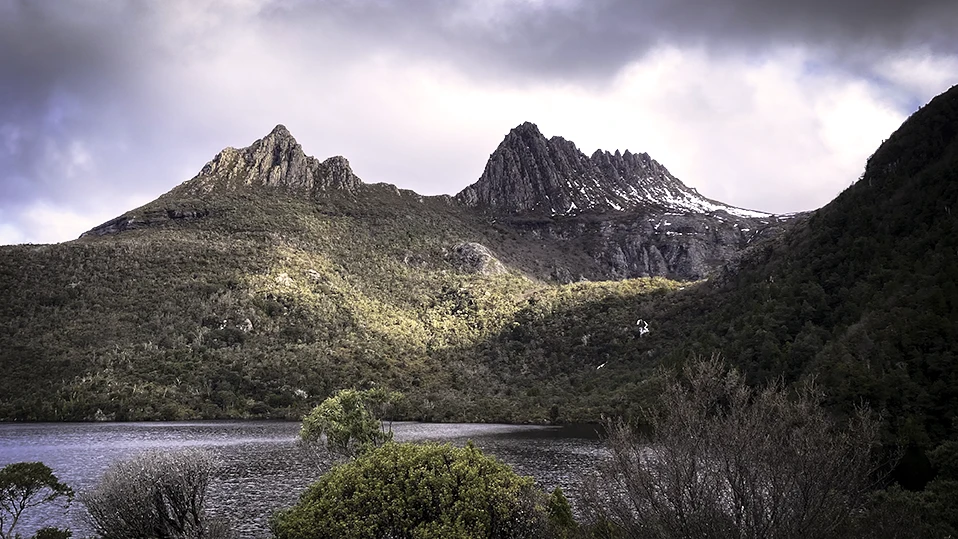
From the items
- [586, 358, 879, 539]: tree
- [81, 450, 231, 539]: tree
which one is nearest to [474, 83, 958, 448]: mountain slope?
[586, 358, 879, 539]: tree

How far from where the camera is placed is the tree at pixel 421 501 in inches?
766

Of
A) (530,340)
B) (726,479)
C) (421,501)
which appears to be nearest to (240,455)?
(421,501)

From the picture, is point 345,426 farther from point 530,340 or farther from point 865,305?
point 530,340

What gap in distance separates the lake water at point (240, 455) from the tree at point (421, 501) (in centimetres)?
354

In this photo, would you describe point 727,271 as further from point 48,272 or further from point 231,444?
point 48,272

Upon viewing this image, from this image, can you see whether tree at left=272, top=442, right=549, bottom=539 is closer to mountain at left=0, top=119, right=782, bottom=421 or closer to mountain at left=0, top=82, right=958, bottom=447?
mountain at left=0, top=82, right=958, bottom=447

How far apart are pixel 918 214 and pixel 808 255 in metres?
27.8

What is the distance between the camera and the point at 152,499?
95.3 feet

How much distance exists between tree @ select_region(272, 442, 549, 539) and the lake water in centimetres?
354

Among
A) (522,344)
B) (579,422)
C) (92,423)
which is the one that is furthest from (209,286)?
(579,422)

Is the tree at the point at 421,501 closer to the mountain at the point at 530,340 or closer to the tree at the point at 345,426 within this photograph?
the tree at the point at 345,426

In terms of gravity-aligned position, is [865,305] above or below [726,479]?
above

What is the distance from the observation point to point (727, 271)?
16712 centimetres

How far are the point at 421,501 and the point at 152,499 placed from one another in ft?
56.7
